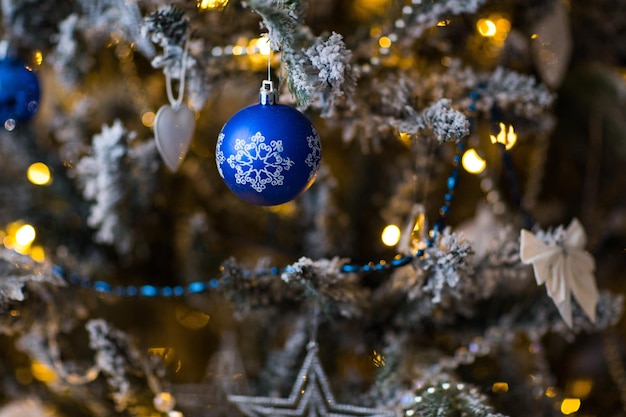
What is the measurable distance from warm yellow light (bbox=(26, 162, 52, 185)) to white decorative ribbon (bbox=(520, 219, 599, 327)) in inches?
21.4

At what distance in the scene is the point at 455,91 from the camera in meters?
0.53

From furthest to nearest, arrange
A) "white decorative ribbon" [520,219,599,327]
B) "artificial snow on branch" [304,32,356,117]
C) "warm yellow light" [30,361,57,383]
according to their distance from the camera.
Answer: "warm yellow light" [30,361,57,383], "white decorative ribbon" [520,219,599,327], "artificial snow on branch" [304,32,356,117]

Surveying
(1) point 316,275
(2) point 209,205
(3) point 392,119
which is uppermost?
(2) point 209,205

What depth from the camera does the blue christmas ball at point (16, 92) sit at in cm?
62

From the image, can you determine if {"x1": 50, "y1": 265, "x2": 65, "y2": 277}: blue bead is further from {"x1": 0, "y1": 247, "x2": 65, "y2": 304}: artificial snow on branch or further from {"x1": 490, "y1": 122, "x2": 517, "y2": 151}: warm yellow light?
{"x1": 490, "y1": 122, "x2": 517, "y2": 151}: warm yellow light

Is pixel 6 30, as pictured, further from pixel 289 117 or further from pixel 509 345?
pixel 509 345

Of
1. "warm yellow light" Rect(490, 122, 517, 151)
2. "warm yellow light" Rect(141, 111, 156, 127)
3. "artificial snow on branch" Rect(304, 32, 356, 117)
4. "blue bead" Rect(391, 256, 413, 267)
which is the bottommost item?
"blue bead" Rect(391, 256, 413, 267)

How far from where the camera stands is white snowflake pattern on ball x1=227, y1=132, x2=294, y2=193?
1.41ft

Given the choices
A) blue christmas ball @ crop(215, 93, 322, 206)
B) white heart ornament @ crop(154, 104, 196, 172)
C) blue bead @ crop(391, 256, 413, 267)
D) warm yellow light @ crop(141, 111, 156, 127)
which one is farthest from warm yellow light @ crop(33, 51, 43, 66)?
blue bead @ crop(391, 256, 413, 267)

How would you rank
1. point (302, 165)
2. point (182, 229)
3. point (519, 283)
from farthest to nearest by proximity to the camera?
point (182, 229), point (519, 283), point (302, 165)

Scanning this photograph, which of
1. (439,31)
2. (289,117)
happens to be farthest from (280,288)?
(439,31)

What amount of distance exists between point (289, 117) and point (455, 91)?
7.0 inches

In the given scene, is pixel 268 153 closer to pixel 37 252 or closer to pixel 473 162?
pixel 473 162

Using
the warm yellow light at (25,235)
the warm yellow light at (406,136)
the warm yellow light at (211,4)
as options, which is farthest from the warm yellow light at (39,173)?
the warm yellow light at (406,136)
